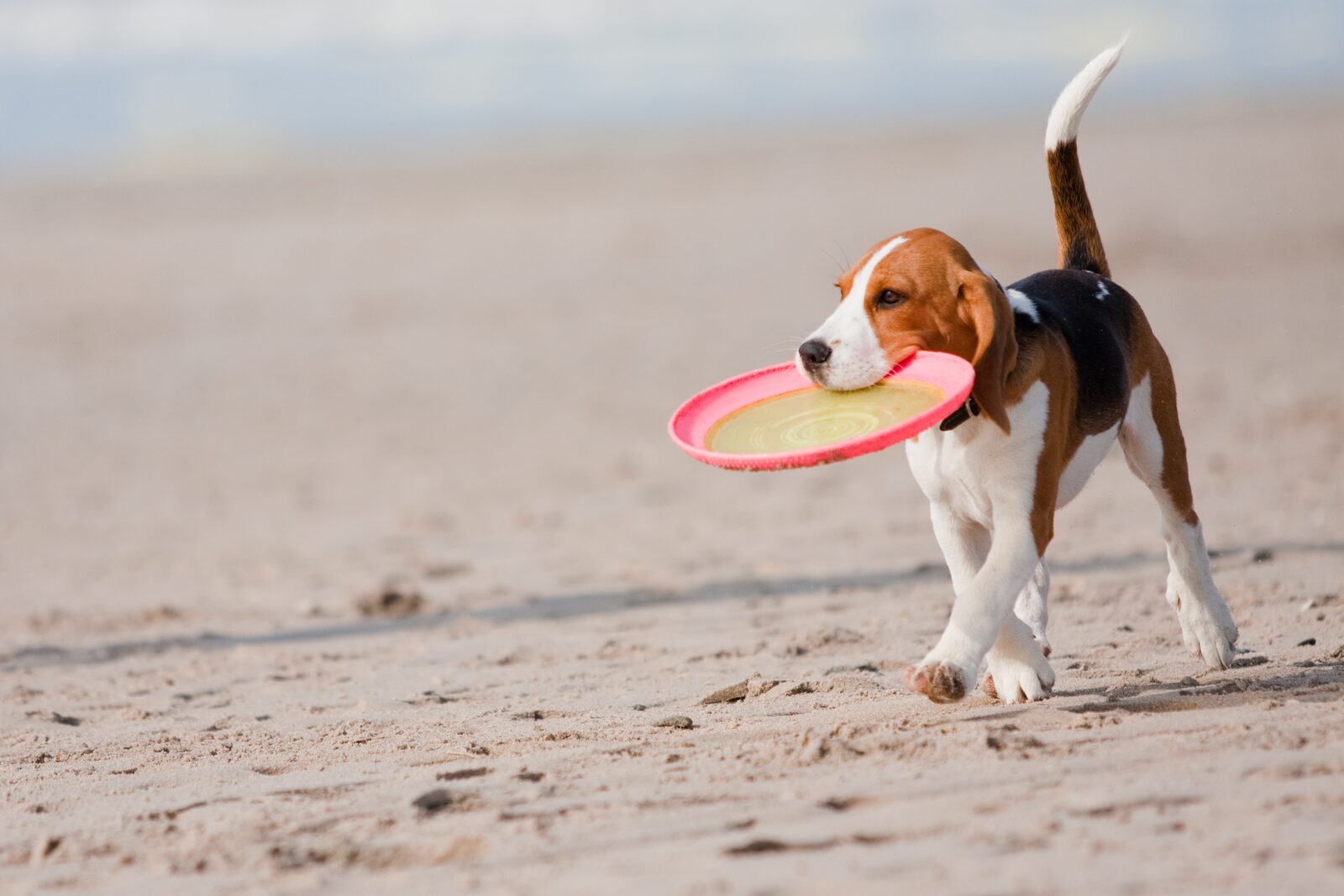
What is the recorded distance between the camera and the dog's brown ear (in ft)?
14.1

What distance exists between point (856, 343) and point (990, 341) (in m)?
0.42

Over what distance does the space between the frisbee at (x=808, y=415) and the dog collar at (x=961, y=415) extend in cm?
15

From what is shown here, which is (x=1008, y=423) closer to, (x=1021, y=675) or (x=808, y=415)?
(x=808, y=415)

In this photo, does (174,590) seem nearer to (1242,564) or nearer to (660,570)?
(660,570)

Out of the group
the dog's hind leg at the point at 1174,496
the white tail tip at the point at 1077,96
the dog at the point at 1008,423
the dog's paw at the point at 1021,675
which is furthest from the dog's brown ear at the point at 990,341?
the white tail tip at the point at 1077,96

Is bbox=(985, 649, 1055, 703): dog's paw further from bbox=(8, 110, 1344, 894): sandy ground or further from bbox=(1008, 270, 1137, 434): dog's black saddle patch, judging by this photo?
bbox=(1008, 270, 1137, 434): dog's black saddle patch

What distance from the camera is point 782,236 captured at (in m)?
24.0

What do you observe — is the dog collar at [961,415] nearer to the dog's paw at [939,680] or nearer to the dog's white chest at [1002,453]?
the dog's white chest at [1002,453]

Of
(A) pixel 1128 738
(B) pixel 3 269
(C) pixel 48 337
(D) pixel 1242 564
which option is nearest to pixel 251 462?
(C) pixel 48 337

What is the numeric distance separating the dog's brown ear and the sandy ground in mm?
974

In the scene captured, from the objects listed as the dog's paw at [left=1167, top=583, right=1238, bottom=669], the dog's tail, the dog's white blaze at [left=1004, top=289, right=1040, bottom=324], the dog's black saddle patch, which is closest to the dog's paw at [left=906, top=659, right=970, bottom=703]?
the dog's black saddle patch

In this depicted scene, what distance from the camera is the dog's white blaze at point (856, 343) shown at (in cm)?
451

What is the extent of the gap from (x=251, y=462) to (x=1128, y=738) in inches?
393

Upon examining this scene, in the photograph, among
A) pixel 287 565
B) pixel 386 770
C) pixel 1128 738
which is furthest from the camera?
pixel 287 565
